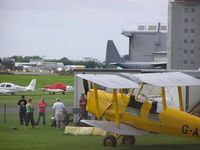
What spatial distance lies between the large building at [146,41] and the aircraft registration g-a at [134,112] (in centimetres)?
9980

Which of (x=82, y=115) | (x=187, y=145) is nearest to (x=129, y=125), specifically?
(x=187, y=145)

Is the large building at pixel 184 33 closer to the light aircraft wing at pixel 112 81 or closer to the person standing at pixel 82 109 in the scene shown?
the person standing at pixel 82 109

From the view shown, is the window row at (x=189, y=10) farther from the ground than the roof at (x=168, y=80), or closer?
farther from the ground

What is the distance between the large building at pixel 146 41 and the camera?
395ft

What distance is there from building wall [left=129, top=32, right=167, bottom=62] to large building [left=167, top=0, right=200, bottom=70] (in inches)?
1770

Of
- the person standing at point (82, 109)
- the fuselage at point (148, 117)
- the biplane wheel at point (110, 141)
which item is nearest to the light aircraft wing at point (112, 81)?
the fuselage at point (148, 117)

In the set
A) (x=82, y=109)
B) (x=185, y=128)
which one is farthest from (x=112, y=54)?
(x=185, y=128)

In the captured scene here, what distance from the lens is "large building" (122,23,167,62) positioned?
120250 millimetres

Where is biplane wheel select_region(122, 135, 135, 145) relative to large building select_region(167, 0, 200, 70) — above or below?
below

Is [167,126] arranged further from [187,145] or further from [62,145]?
[62,145]

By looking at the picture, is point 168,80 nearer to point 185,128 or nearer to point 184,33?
point 185,128

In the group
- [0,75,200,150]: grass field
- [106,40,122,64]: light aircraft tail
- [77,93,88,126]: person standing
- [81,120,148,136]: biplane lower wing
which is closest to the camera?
[81,120,148,136]: biplane lower wing

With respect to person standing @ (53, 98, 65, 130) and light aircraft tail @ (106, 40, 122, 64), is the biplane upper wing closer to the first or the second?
person standing @ (53, 98, 65, 130)

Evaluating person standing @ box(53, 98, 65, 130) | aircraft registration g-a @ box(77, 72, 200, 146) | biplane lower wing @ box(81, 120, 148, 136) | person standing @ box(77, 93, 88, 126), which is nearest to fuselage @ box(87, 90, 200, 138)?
aircraft registration g-a @ box(77, 72, 200, 146)
